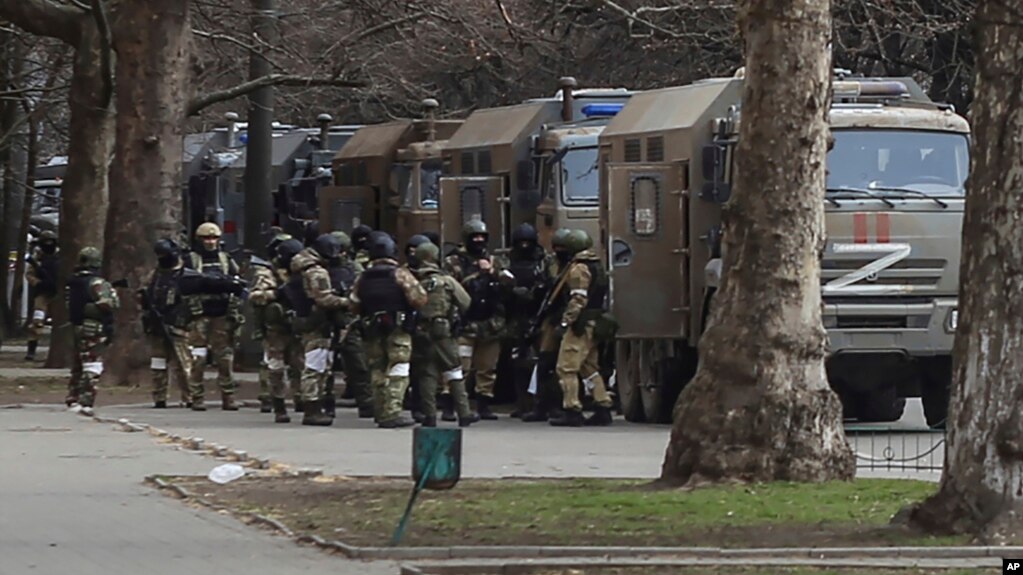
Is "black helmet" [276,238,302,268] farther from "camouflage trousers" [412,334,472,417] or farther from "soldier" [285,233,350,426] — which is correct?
"camouflage trousers" [412,334,472,417]

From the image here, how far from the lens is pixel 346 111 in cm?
4459

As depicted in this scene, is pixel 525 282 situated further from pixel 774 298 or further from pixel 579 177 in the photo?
pixel 774 298

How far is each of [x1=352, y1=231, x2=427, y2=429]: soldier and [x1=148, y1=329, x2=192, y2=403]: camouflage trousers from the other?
3.22 meters

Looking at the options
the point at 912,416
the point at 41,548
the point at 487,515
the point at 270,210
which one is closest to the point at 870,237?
the point at 912,416

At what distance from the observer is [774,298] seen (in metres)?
13.8

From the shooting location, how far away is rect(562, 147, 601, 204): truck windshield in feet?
74.0

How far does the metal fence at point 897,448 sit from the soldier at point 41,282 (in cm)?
1854

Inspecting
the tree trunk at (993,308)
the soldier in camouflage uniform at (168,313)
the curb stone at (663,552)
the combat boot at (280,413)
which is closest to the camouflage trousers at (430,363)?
the combat boot at (280,413)

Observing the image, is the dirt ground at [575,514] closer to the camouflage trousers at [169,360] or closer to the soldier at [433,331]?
the soldier at [433,331]

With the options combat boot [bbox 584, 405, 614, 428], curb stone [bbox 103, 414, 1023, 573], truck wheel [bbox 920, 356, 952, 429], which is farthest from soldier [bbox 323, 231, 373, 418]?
curb stone [bbox 103, 414, 1023, 573]

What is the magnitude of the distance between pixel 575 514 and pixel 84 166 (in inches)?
729

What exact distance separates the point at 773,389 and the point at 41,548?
4.60 metres

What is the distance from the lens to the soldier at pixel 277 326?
808 inches

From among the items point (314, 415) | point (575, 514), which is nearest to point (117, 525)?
point (575, 514)
